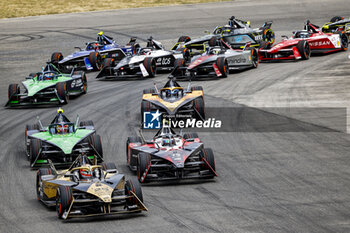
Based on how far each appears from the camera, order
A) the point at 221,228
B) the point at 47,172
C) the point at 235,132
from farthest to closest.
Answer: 1. the point at 235,132
2. the point at 47,172
3. the point at 221,228

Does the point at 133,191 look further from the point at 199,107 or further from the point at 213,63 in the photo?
the point at 213,63

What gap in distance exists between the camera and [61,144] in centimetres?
1958

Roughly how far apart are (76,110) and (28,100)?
7.93ft

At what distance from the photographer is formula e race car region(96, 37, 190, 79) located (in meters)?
34.9

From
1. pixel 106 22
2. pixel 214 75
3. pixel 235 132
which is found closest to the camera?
pixel 235 132

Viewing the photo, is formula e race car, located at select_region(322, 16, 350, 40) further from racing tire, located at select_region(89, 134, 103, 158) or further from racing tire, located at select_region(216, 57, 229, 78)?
racing tire, located at select_region(89, 134, 103, 158)

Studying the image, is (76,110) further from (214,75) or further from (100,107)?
(214,75)

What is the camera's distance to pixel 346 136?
21625 millimetres

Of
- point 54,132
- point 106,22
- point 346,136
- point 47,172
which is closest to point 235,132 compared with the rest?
point 346,136

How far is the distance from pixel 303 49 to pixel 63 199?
25.9 metres

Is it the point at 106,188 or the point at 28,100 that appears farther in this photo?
the point at 28,100

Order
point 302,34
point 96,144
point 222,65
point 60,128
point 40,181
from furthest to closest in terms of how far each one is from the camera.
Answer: point 302,34, point 222,65, point 60,128, point 96,144, point 40,181

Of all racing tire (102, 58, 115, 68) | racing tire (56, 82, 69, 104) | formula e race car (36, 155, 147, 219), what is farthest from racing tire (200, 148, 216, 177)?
racing tire (102, 58, 115, 68)

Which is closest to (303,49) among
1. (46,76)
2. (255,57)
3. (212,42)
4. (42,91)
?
(255,57)
